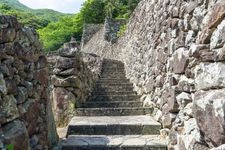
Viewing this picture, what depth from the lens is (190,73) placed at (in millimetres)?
3109

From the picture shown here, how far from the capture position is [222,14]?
226cm

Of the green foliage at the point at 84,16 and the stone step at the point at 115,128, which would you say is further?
the green foliage at the point at 84,16

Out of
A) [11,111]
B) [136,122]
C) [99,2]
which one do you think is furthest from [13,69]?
[99,2]

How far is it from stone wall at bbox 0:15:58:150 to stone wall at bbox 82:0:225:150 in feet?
4.72

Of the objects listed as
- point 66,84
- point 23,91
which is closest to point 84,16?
point 66,84

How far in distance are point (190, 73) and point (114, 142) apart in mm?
1625

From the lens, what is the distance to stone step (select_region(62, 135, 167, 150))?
162 inches

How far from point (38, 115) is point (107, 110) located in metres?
2.27

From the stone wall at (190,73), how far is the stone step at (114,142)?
0.86 feet

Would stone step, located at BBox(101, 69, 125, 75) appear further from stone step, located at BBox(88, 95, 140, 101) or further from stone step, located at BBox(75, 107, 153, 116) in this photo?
stone step, located at BBox(75, 107, 153, 116)

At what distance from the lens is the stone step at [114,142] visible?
13.5ft

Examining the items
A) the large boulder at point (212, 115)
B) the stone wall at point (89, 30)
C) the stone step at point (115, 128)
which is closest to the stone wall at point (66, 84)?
the stone step at point (115, 128)

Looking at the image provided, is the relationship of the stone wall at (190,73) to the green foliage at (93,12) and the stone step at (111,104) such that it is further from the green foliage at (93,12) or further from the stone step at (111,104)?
the green foliage at (93,12)

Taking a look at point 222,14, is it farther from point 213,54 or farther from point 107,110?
point 107,110
